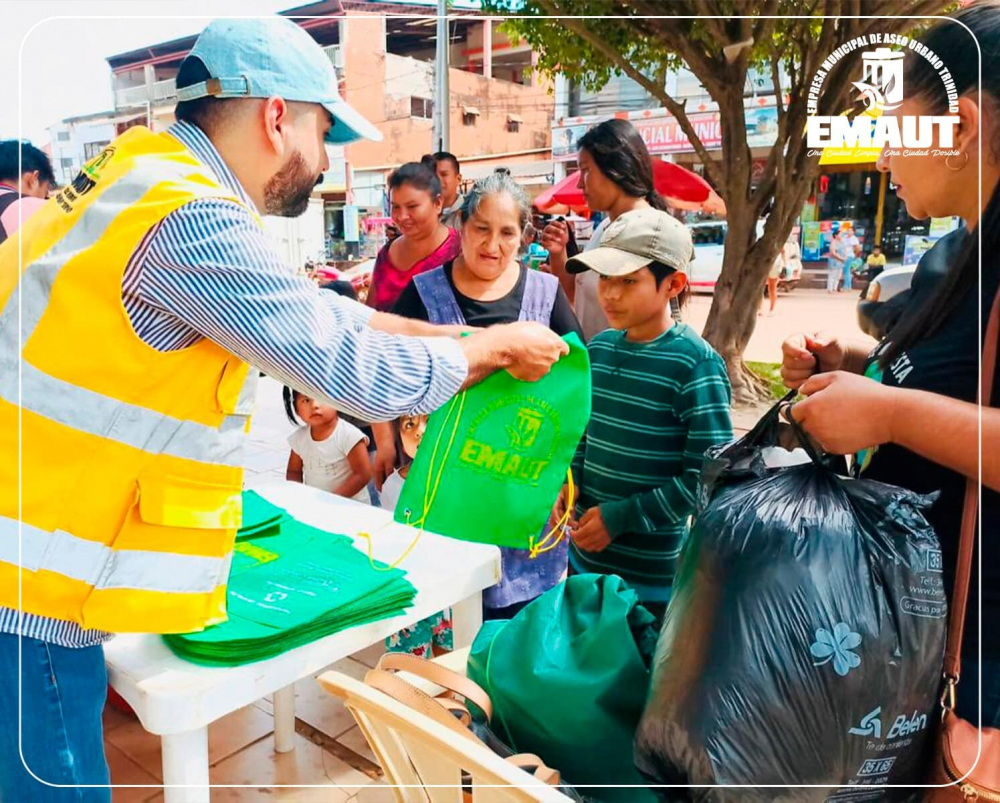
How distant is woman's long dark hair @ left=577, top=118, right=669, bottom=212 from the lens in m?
2.43

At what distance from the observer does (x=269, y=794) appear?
183cm

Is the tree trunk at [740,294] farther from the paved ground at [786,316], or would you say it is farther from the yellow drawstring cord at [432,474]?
the yellow drawstring cord at [432,474]

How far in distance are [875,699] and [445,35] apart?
1.75m

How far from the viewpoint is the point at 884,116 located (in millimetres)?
1016

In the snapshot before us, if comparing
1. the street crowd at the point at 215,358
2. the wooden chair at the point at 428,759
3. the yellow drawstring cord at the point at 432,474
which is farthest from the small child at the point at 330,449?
the wooden chair at the point at 428,759

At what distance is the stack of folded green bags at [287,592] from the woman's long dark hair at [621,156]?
1558 mm

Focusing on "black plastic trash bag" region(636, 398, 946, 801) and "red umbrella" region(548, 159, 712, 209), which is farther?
"red umbrella" region(548, 159, 712, 209)

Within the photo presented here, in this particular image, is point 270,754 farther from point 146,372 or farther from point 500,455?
point 146,372

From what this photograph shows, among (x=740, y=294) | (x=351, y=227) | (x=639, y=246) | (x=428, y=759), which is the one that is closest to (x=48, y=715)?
(x=428, y=759)

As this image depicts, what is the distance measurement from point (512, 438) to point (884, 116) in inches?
29.5

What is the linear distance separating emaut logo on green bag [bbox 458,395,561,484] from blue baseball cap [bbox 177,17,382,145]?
59cm

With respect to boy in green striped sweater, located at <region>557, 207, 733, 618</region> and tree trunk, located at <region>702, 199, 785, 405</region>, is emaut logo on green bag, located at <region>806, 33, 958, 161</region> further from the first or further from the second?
tree trunk, located at <region>702, 199, 785, 405</region>

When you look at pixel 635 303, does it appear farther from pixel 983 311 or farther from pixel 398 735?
pixel 398 735

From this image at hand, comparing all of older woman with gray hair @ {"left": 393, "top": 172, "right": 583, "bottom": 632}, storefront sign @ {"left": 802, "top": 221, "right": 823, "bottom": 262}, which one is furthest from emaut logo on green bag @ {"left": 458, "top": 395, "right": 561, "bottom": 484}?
storefront sign @ {"left": 802, "top": 221, "right": 823, "bottom": 262}
